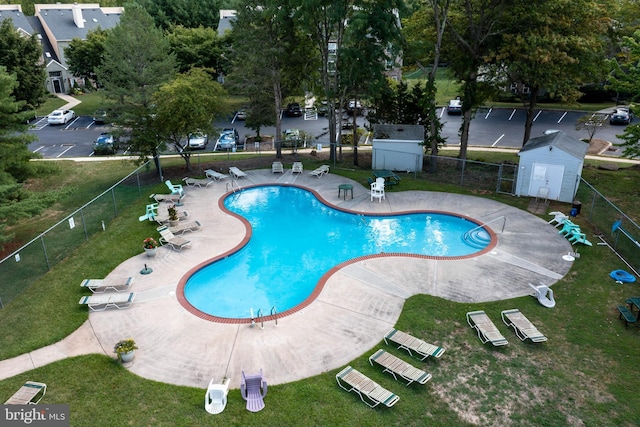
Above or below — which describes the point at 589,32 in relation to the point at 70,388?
above

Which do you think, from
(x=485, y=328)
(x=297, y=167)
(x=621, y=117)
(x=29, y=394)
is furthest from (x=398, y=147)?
(x=621, y=117)

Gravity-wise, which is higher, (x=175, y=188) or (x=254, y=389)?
(x=175, y=188)

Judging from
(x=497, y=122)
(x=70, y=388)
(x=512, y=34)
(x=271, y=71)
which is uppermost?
(x=512, y=34)

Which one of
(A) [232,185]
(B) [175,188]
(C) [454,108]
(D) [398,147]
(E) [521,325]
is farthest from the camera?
(C) [454,108]

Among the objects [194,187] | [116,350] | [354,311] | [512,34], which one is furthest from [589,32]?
[116,350]

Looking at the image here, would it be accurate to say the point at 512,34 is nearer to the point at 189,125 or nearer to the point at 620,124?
the point at 189,125

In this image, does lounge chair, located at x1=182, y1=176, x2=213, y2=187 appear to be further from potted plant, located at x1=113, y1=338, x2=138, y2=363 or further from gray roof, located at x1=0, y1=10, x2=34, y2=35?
gray roof, located at x1=0, y1=10, x2=34, y2=35

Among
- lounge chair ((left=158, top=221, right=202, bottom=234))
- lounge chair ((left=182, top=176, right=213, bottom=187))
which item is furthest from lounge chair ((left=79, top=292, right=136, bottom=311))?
lounge chair ((left=182, top=176, right=213, bottom=187))

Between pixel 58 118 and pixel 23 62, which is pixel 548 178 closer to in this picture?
pixel 23 62
